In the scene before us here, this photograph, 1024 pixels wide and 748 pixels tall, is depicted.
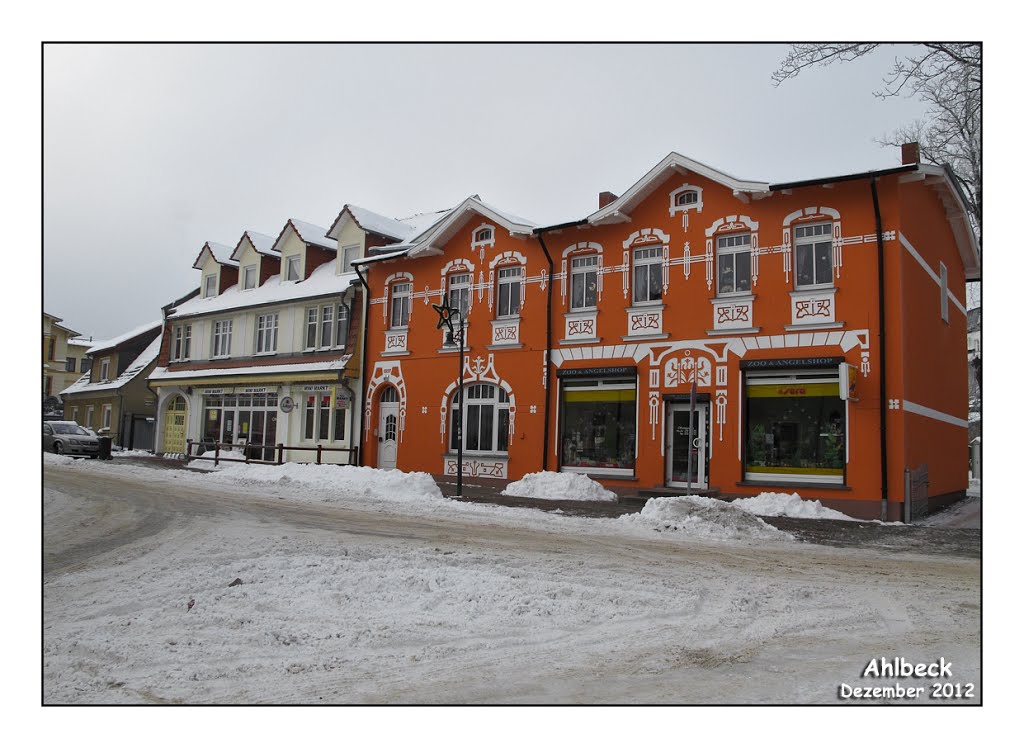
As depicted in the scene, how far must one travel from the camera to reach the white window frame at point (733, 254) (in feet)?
58.9

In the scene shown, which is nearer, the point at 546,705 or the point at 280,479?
the point at 546,705

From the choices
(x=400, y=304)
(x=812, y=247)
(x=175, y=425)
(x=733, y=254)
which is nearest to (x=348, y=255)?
(x=400, y=304)

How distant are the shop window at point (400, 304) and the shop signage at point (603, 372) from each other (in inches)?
244

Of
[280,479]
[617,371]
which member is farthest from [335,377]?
[617,371]

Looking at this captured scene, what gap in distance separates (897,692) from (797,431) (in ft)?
40.3

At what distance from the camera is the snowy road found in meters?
5.57

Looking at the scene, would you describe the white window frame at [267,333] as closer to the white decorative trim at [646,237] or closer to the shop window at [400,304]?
the shop window at [400,304]

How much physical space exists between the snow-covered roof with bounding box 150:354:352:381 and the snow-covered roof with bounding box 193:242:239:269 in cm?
467

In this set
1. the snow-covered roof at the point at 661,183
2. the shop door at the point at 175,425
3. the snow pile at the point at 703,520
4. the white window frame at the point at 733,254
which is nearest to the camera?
the snow pile at the point at 703,520

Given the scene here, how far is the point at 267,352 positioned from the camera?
29219 millimetres

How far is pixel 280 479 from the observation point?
65.9 feet

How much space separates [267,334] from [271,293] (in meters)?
1.60

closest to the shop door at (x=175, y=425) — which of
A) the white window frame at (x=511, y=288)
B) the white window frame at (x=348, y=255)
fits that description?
the white window frame at (x=348, y=255)

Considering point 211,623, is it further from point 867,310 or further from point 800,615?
point 867,310
